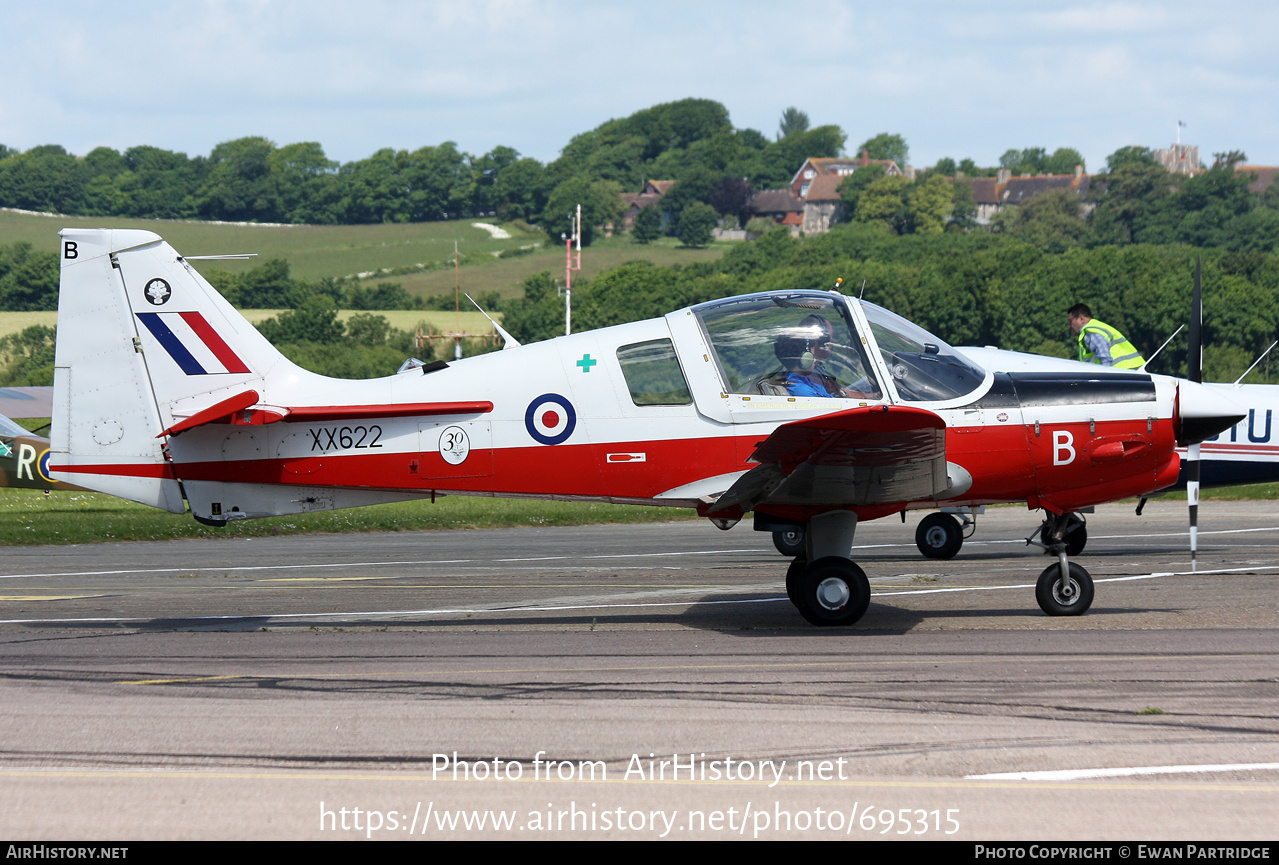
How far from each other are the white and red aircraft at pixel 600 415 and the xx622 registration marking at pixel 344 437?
1 centimetres

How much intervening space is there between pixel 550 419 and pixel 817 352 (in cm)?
215

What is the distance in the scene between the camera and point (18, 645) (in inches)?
353

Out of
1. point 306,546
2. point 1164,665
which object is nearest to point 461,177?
point 306,546

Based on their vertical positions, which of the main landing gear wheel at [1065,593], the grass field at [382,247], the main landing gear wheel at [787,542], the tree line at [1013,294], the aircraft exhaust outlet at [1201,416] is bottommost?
the main landing gear wheel at [787,542]

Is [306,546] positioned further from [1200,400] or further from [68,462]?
[1200,400]

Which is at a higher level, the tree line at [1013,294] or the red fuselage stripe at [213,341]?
the tree line at [1013,294]

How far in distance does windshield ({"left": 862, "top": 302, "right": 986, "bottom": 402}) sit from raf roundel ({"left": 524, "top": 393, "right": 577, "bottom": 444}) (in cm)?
246

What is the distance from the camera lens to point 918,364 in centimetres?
920

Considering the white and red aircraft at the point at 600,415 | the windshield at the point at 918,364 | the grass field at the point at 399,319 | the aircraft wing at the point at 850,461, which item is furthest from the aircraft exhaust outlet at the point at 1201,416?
the grass field at the point at 399,319

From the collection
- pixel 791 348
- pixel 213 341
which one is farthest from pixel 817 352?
pixel 213 341

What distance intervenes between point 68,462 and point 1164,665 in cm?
819

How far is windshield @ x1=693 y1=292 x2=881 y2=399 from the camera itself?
9.09 m

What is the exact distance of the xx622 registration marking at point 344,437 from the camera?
934cm

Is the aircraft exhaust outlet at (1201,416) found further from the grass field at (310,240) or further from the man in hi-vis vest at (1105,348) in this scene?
the grass field at (310,240)
